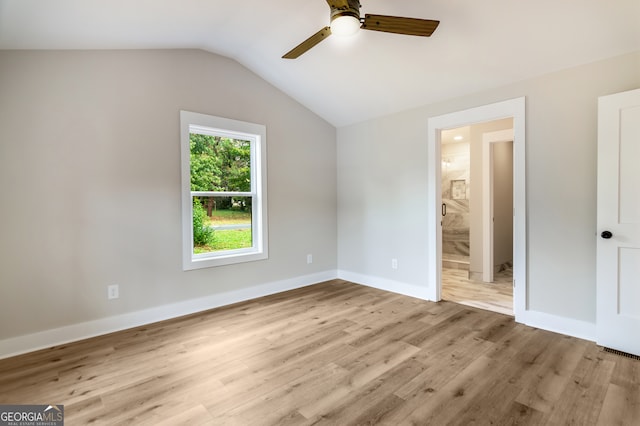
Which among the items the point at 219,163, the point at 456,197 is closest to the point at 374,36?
the point at 219,163

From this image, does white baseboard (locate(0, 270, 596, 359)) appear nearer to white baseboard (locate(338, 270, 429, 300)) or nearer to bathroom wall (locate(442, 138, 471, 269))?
white baseboard (locate(338, 270, 429, 300))

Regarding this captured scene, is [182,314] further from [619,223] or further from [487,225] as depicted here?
[487,225]

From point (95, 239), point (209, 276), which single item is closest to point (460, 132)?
point (209, 276)

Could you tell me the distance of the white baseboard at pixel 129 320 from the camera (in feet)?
8.29

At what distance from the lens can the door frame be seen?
117 inches

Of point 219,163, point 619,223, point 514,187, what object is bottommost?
point 619,223

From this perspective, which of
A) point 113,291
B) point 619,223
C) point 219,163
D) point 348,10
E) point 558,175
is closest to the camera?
point 348,10

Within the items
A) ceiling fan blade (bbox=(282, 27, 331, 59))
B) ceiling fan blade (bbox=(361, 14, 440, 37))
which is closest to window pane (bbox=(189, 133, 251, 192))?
ceiling fan blade (bbox=(282, 27, 331, 59))

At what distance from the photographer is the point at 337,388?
199cm

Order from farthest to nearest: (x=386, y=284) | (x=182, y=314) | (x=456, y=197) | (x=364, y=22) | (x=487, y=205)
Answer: (x=456, y=197), (x=487, y=205), (x=386, y=284), (x=182, y=314), (x=364, y=22)

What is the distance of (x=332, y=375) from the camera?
2148 millimetres

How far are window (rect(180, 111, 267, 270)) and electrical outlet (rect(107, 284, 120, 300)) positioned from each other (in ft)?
2.15

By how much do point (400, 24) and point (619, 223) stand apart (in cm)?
230

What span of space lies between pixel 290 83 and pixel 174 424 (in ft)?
12.2
